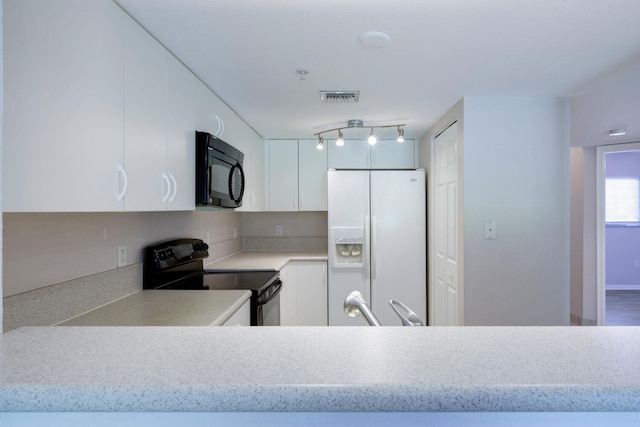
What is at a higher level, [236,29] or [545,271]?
[236,29]

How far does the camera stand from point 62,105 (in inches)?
42.5

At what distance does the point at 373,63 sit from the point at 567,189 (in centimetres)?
172

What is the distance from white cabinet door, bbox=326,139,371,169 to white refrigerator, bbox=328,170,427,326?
42 cm

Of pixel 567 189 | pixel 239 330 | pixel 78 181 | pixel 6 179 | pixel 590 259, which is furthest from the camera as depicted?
pixel 590 259

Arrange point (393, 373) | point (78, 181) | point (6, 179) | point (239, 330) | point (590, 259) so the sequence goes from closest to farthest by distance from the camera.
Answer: point (393, 373)
point (239, 330)
point (6, 179)
point (78, 181)
point (590, 259)

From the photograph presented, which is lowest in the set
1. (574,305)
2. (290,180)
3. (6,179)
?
(574,305)

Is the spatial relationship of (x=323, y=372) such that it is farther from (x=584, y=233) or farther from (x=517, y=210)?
(x=584, y=233)

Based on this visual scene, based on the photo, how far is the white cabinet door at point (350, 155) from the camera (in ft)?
13.3

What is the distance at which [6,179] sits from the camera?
0.89 m

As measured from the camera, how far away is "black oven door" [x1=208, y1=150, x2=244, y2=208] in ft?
7.31

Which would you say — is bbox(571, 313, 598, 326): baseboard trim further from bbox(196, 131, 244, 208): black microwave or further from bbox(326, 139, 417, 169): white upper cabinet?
bbox(196, 131, 244, 208): black microwave

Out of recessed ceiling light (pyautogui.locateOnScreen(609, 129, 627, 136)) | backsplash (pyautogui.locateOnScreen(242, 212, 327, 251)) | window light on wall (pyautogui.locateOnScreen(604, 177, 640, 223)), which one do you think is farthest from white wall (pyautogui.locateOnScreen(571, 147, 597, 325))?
backsplash (pyautogui.locateOnScreen(242, 212, 327, 251))

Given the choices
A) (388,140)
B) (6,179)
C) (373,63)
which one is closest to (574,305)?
(388,140)

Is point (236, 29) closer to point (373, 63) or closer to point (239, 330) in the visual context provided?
point (373, 63)
